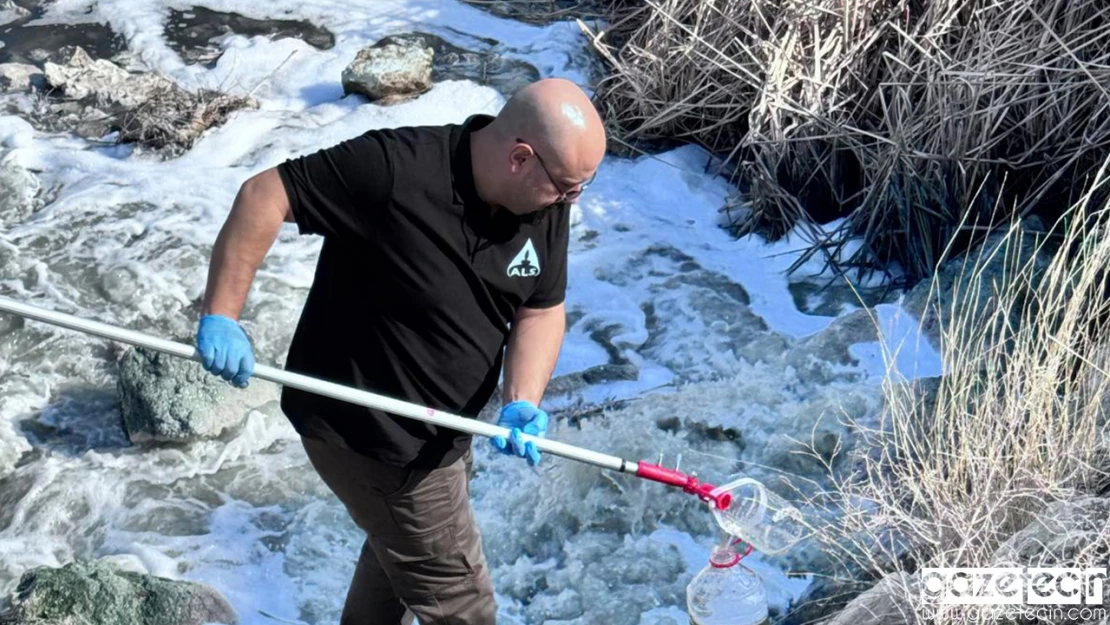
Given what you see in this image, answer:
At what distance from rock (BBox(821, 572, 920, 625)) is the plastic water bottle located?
0.24m

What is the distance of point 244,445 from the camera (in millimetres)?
5266

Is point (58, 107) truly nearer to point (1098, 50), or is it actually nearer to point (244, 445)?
point (244, 445)

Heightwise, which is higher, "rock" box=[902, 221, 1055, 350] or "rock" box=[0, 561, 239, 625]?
"rock" box=[902, 221, 1055, 350]

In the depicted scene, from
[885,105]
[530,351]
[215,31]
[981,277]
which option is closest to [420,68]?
[215,31]

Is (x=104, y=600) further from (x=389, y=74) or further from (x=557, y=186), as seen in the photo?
(x=389, y=74)

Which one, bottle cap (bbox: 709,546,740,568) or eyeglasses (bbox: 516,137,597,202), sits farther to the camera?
bottle cap (bbox: 709,546,740,568)

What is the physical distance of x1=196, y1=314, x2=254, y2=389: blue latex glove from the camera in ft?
10.4

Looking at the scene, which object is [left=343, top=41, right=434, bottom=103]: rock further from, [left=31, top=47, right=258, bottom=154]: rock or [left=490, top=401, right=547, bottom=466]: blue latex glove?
[left=490, top=401, right=547, bottom=466]: blue latex glove

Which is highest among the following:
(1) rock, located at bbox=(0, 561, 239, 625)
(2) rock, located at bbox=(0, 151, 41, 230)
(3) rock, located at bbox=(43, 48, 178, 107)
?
(1) rock, located at bbox=(0, 561, 239, 625)

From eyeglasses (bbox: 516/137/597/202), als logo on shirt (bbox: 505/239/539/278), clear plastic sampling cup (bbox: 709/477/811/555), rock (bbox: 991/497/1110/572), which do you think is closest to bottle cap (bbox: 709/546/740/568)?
clear plastic sampling cup (bbox: 709/477/811/555)

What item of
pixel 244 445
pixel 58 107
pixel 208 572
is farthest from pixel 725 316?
pixel 58 107

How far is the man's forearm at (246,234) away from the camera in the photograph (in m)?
3.04

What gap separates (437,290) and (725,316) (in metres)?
2.96

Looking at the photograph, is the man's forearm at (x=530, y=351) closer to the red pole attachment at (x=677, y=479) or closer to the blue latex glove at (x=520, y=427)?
the blue latex glove at (x=520, y=427)
